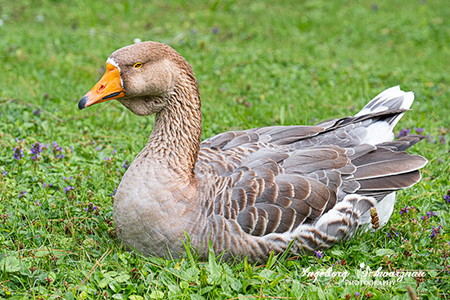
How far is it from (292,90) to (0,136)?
13.5ft

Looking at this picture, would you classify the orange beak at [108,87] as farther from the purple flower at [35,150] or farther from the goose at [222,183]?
the purple flower at [35,150]

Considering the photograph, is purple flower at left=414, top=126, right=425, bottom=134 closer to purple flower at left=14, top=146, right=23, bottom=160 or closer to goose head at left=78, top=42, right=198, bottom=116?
goose head at left=78, top=42, right=198, bottom=116

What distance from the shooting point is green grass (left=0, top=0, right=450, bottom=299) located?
138 inches

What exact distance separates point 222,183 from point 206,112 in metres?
2.79

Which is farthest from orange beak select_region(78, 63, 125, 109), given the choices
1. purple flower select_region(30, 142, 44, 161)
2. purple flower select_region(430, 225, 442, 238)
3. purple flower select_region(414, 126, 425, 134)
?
purple flower select_region(414, 126, 425, 134)

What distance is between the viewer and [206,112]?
6602 millimetres

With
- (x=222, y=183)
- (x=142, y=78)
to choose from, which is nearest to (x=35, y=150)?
(x=142, y=78)

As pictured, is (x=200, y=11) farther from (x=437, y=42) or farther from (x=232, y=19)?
(x=437, y=42)

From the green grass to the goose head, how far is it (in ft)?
3.71

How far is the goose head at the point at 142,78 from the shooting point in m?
3.62

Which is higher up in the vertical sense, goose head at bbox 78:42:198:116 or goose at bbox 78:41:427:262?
goose head at bbox 78:42:198:116

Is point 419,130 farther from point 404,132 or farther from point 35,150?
point 35,150

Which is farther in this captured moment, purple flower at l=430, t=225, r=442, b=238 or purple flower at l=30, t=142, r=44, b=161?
purple flower at l=30, t=142, r=44, b=161

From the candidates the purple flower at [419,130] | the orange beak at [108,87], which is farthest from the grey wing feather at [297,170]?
the purple flower at [419,130]
